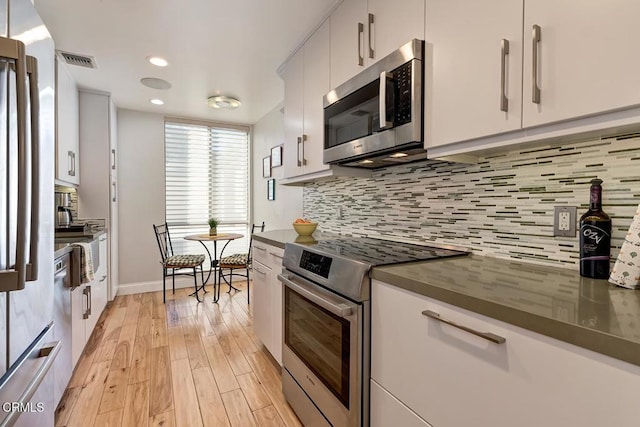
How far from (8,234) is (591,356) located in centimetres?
140

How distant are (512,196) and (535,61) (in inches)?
22.1

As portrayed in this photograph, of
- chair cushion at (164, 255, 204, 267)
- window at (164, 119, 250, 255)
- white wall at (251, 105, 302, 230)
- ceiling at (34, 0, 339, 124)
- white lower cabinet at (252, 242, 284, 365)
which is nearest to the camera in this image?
ceiling at (34, 0, 339, 124)

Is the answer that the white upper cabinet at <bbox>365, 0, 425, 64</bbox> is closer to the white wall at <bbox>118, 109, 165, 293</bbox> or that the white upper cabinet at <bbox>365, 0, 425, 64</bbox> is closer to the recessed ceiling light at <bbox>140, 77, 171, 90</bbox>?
the recessed ceiling light at <bbox>140, 77, 171, 90</bbox>

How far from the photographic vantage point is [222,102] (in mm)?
3580

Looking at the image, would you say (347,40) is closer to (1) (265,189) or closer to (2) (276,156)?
(2) (276,156)

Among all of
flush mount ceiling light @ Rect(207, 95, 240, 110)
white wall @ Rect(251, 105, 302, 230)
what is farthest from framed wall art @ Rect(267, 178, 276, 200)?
flush mount ceiling light @ Rect(207, 95, 240, 110)

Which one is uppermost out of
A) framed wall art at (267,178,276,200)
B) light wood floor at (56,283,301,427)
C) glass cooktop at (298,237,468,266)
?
framed wall art at (267,178,276,200)

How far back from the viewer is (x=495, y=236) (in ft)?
4.48

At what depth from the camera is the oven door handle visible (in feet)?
3.99

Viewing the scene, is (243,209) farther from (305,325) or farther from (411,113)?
(411,113)

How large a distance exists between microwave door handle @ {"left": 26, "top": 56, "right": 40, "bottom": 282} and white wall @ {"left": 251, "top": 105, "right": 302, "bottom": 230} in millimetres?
2376

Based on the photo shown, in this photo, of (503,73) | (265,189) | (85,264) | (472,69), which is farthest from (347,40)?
(265,189)

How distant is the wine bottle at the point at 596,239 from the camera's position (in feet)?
3.23

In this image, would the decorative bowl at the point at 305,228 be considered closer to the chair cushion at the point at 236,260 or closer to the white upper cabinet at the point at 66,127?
the chair cushion at the point at 236,260
